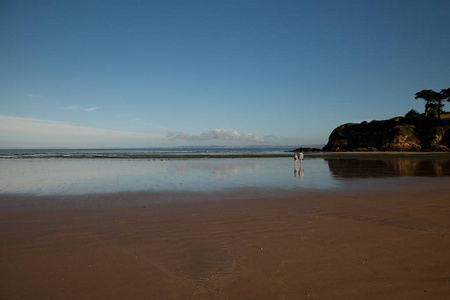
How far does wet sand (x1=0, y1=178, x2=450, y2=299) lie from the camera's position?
12.5 ft

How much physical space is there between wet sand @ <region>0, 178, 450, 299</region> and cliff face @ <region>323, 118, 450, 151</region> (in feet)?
221

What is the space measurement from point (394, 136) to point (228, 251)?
75.8m

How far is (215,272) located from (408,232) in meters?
5.00

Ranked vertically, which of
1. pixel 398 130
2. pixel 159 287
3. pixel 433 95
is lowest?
pixel 159 287

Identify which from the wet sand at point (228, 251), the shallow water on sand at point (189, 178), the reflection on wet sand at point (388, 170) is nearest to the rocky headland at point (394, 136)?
the reflection on wet sand at point (388, 170)

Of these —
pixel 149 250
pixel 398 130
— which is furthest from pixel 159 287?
pixel 398 130

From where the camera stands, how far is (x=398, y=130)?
6569cm

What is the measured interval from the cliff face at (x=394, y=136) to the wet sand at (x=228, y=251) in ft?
221

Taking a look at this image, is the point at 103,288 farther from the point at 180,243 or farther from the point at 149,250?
the point at 180,243

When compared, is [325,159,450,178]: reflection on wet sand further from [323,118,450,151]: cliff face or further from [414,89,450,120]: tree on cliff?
[414,89,450,120]: tree on cliff

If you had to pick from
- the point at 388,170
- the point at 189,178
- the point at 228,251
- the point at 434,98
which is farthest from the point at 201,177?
the point at 434,98

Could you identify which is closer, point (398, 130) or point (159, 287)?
point (159, 287)

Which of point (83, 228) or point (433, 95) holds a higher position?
point (433, 95)

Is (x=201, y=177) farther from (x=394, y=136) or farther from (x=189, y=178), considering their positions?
(x=394, y=136)
